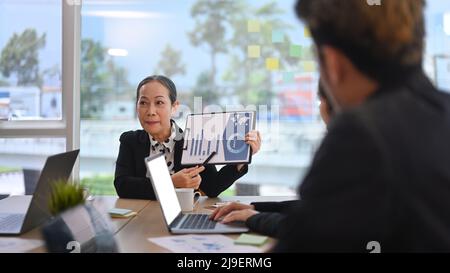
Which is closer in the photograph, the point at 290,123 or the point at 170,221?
the point at 170,221

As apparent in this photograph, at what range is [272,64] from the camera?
3.67 metres

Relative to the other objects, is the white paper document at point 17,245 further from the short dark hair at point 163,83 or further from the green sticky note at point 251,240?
the short dark hair at point 163,83

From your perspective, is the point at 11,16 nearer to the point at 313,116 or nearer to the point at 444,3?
the point at 313,116

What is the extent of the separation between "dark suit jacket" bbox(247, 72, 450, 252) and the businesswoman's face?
175 cm

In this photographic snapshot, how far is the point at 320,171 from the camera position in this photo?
69 cm

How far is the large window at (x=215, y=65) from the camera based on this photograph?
365 centimetres

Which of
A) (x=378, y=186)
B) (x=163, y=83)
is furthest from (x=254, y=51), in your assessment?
(x=378, y=186)

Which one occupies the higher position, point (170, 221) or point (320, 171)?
point (320, 171)

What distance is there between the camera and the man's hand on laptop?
61.8 inches

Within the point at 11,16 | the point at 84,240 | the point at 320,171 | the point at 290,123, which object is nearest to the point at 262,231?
the point at 84,240
